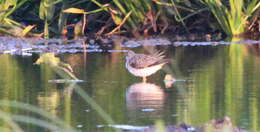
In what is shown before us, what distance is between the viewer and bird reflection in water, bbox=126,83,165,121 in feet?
22.6

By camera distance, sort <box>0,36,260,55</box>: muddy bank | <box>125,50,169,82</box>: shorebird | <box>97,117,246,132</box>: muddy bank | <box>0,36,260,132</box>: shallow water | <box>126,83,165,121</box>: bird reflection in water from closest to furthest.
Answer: <box>97,117,246,132</box>: muddy bank, <box>0,36,260,132</box>: shallow water, <box>126,83,165,121</box>: bird reflection in water, <box>125,50,169,82</box>: shorebird, <box>0,36,260,55</box>: muddy bank

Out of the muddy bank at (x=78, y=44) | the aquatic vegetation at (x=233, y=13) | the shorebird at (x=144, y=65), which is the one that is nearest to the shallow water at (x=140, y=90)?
the shorebird at (x=144, y=65)

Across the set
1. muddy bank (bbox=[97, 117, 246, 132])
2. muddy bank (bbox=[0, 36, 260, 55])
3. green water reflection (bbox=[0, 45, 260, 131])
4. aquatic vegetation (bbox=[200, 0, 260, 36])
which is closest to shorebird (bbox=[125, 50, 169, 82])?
green water reflection (bbox=[0, 45, 260, 131])

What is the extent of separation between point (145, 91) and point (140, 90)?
113mm

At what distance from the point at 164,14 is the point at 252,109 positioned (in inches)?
393

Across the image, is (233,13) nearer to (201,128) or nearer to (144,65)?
(144,65)

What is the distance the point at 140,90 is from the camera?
8.70m

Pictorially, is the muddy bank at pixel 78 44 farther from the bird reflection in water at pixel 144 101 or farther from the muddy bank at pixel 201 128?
the muddy bank at pixel 201 128

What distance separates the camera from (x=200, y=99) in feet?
25.0

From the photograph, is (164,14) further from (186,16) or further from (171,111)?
(171,111)

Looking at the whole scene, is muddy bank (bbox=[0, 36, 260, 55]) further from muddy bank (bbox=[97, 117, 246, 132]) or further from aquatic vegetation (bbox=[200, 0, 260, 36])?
muddy bank (bbox=[97, 117, 246, 132])

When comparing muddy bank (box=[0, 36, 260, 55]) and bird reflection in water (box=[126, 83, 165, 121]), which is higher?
muddy bank (box=[0, 36, 260, 55])

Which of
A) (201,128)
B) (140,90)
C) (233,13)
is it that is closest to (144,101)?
(140,90)

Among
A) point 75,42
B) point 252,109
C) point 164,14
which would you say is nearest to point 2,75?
point 252,109
